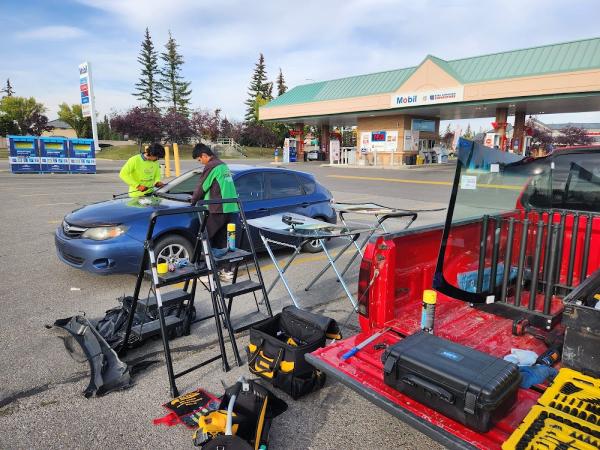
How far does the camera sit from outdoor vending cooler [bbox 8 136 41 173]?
2222 centimetres

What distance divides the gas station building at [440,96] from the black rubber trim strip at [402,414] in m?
25.5

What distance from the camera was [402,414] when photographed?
2094mm

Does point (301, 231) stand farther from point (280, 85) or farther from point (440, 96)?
point (280, 85)

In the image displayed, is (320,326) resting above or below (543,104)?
below

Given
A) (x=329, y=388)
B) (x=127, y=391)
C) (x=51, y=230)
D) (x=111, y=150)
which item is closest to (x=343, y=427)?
(x=329, y=388)

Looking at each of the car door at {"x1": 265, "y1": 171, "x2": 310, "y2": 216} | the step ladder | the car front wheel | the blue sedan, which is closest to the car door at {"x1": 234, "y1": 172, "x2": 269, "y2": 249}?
the blue sedan

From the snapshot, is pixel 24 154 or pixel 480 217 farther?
pixel 24 154

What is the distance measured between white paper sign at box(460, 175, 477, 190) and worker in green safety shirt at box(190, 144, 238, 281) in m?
3.27

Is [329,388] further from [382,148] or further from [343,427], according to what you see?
[382,148]

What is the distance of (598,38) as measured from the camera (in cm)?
2302

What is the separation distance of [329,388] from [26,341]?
2.83 metres

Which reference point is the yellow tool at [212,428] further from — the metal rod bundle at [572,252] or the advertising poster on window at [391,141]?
the advertising poster on window at [391,141]

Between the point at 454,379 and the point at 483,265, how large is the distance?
55.5 inches

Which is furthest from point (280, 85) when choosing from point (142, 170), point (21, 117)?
point (142, 170)
